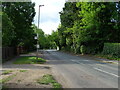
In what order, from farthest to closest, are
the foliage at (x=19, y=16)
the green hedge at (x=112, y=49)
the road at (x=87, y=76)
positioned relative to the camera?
the foliage at (x=19, y=16) → the green hedge at (x=112, y=49) → the road at (x=87, y=76)

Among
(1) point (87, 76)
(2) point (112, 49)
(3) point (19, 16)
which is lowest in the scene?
(1) point (87, 76)

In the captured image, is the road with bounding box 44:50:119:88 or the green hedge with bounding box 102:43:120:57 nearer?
the road with bounding box 44:50:119:88

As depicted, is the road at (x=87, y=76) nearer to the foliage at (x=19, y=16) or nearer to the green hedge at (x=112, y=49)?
the green hedge at (x=112, y=49)

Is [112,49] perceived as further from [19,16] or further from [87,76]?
[87,76]

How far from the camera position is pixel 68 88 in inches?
333

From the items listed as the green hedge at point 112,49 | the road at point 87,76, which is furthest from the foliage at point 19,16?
the road at point 87,76

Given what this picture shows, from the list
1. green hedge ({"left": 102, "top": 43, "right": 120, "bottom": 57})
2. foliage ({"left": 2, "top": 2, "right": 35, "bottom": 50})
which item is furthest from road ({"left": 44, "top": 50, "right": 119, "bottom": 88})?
foliage ({"left": 2, "top": 2, "right": 35, "bottom": 50})

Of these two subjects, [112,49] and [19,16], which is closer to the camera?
[112,49]

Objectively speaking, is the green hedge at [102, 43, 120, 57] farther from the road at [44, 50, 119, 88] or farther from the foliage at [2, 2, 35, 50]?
the foliage at [2, 2, 35, 50]

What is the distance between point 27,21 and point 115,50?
1814cm

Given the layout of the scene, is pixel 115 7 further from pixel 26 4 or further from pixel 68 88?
pixel 68 88

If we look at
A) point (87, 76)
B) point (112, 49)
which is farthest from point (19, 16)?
point (87, 76)

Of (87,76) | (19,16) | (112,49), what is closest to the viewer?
(87,76)

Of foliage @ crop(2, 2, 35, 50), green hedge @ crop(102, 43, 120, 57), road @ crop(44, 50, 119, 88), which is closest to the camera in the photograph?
road @ crop(44, 50, 119, 88)
